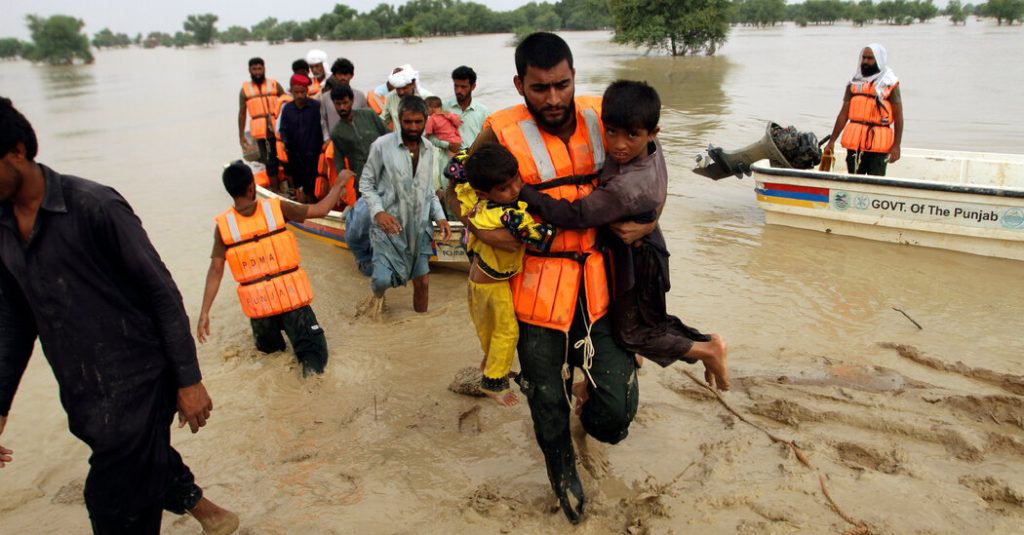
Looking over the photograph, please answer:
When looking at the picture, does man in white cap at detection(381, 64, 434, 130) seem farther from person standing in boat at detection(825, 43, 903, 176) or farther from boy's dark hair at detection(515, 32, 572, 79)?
person standing in boat at detection(825, 43, 903, 176)

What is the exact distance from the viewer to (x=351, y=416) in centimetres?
420

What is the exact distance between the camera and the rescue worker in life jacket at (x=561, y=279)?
2717 millimetres

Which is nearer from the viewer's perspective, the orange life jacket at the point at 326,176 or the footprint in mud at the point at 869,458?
the footprint in mud at the point at 869,458

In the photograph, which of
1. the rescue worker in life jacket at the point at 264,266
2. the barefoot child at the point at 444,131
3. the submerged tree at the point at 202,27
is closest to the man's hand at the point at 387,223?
the rescue worker in life jacket at the point at 264,266

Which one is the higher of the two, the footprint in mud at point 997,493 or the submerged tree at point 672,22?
the submerged tree at point 672,22

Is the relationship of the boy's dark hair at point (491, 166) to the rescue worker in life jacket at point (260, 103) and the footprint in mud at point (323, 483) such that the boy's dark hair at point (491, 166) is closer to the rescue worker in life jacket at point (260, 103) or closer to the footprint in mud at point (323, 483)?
the footprint in mud at point (323, 483)

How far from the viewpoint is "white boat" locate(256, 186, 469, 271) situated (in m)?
6.25

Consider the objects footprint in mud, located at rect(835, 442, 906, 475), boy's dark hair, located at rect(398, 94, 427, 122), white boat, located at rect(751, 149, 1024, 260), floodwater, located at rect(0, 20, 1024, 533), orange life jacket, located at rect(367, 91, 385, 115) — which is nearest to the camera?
floodwater, located at rect(0, 20, 1024, 533)

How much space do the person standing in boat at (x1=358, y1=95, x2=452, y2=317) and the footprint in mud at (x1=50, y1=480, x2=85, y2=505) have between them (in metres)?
2.35

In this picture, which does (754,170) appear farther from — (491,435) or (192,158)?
(192,158)

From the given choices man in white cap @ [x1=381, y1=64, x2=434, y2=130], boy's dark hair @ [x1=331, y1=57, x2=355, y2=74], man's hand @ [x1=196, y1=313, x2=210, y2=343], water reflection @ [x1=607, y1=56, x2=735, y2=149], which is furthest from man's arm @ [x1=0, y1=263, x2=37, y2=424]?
water reflection @ [x1=607, y1=56, x2=735, y2=149]

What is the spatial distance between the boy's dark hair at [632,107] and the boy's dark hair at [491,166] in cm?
39

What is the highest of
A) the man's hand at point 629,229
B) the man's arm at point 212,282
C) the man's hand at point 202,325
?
the man's hand at point 629,229

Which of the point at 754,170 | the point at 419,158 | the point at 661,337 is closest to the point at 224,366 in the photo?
the point at 419,158
